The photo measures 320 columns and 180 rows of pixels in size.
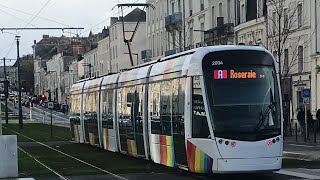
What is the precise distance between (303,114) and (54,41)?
154 metres

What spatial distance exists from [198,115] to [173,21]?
53048mm

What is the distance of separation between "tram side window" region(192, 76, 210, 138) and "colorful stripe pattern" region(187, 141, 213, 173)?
34cm

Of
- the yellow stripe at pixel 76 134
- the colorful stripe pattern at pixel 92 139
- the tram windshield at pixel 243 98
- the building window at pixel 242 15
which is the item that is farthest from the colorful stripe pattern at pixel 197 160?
the building window at pixel 242 15

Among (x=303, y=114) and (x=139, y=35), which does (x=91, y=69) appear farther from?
(x=303, y=114)

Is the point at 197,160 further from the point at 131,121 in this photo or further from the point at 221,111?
the point at 131,121

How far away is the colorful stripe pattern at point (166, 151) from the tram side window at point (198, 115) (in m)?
1.99

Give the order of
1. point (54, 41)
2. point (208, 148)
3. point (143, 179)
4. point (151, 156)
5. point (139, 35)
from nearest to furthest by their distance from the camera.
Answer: point (208, 148), point (143, 179), point (151, 156), point (139, 35), point (54, 41)

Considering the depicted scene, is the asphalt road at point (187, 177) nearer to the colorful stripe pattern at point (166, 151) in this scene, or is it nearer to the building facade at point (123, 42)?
the colorful stripe pattern at point (166, 151)

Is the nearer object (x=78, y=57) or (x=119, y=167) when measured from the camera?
(x=119, y=167)

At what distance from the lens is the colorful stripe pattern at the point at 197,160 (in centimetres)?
1638

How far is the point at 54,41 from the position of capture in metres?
188

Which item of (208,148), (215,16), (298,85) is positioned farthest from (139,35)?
(208,148)

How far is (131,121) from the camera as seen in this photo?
2389 cm

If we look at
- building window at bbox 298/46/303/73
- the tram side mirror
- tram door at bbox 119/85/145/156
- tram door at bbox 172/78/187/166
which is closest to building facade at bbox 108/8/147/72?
building window at bbox 298/46/303/73
